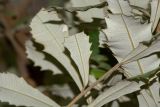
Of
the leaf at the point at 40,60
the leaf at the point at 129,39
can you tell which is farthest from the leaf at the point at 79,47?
the leaf at the point at 40,60

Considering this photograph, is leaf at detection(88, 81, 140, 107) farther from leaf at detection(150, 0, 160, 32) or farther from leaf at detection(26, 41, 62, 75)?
leaf at detection(26, 41, 62, 75)

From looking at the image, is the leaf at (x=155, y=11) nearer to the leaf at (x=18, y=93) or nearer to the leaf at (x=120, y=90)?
the leaf at (x=120, y=90)

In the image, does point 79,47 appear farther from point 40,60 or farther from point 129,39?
point 40,60

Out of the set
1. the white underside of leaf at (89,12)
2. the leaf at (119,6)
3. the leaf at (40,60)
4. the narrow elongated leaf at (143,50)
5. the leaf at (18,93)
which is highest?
the leaf at (119,6)

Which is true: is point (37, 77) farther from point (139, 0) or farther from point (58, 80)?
point (139, 0)

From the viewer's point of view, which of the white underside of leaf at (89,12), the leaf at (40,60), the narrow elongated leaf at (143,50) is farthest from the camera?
the leaf at (40,60)

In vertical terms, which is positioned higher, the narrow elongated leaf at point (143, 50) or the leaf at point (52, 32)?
the narrow elongated leaf at point (143, 50)

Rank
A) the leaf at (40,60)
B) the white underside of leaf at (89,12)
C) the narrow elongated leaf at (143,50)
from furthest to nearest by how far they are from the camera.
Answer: the leaf at (40,60) < the white underside of leaf at (89,12) < the narrow elongated leaf at (143,50)

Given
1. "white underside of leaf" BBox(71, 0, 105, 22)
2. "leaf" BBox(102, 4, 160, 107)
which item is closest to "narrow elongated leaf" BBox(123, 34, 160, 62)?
"leaf" BBox(102, 4, 160, 107)
